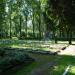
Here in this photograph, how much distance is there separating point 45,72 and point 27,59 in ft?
10.6

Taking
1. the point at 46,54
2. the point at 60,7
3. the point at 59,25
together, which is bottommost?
the point at 46,54

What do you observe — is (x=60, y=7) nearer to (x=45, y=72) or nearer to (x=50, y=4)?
→ (x=50, y=4)

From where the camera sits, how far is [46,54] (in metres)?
21.5

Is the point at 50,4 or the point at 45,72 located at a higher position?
the point at 50,4

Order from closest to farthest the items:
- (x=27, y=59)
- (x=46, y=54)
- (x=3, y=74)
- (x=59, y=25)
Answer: (x=3, y=74) < (x=27, y=59) < (x=46, y=54) < (x=59, y=25)

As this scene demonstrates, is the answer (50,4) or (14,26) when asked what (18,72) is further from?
(14,26)

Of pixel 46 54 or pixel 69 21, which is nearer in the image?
pixel 46 54

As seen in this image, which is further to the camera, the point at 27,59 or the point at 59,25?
the point at 59,25

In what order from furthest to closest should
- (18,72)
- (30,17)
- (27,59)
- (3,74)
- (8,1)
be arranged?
1. (30,17)
2. (8,1)
3. (27,59)
4. (18,72)
5. (3,74)

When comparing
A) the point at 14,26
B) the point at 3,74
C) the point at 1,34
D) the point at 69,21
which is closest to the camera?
the point at 3,74

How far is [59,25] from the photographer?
128 ft

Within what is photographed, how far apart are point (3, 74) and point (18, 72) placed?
4.94ft

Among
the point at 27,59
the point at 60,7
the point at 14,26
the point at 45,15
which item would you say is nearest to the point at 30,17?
the point at 14,26

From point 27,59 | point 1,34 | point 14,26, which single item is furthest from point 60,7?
point 14,26
